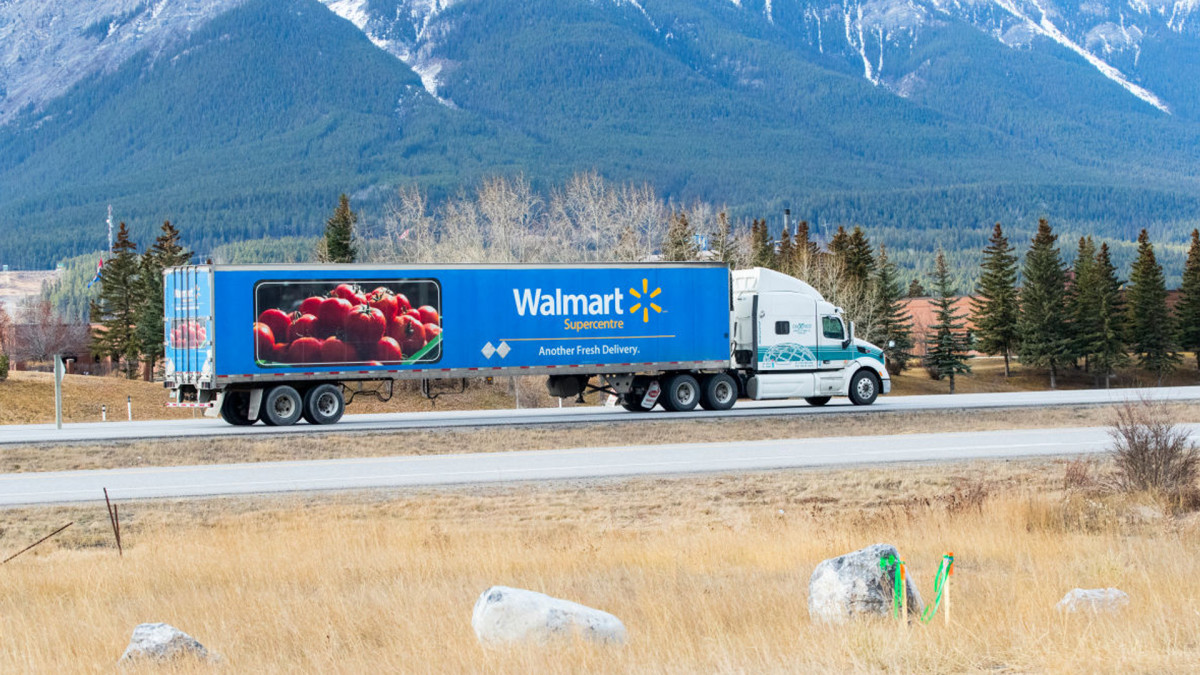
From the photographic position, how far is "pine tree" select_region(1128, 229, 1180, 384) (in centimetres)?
9219

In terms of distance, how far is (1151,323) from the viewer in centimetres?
9250

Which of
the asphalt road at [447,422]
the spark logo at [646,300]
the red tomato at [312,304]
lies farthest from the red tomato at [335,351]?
the spark logo at [646,300]

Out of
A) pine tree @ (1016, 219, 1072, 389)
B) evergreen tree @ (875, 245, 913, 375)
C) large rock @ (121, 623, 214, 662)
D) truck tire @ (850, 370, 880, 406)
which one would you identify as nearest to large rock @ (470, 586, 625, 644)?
large rock @ (121, 623, 214, 662)

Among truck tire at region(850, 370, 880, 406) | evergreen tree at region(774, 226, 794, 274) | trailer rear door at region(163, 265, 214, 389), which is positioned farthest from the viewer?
evergreen tree at region(774, 226, 794, 274)

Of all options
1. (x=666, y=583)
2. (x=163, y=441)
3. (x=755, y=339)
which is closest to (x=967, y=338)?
(x=755, y=339)

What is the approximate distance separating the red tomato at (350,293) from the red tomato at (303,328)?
31.1 inches

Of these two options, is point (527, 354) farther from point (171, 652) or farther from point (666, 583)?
point (171, 652)

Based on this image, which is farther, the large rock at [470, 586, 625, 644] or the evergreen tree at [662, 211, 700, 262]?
the evergreen tree at [662, 211, 700, 262]

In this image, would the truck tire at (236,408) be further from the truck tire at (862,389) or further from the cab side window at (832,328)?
the truck tire at (862,389)

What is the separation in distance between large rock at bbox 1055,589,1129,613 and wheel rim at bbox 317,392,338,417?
21006 millimetres

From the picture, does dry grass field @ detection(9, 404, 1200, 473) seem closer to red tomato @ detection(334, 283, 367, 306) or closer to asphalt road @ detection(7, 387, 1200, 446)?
asphalt road @ detection(7, 387, 1200, 446)

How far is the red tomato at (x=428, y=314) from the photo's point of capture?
94.5ft

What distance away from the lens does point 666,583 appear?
11.6 m

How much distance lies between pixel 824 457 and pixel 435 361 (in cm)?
1018
